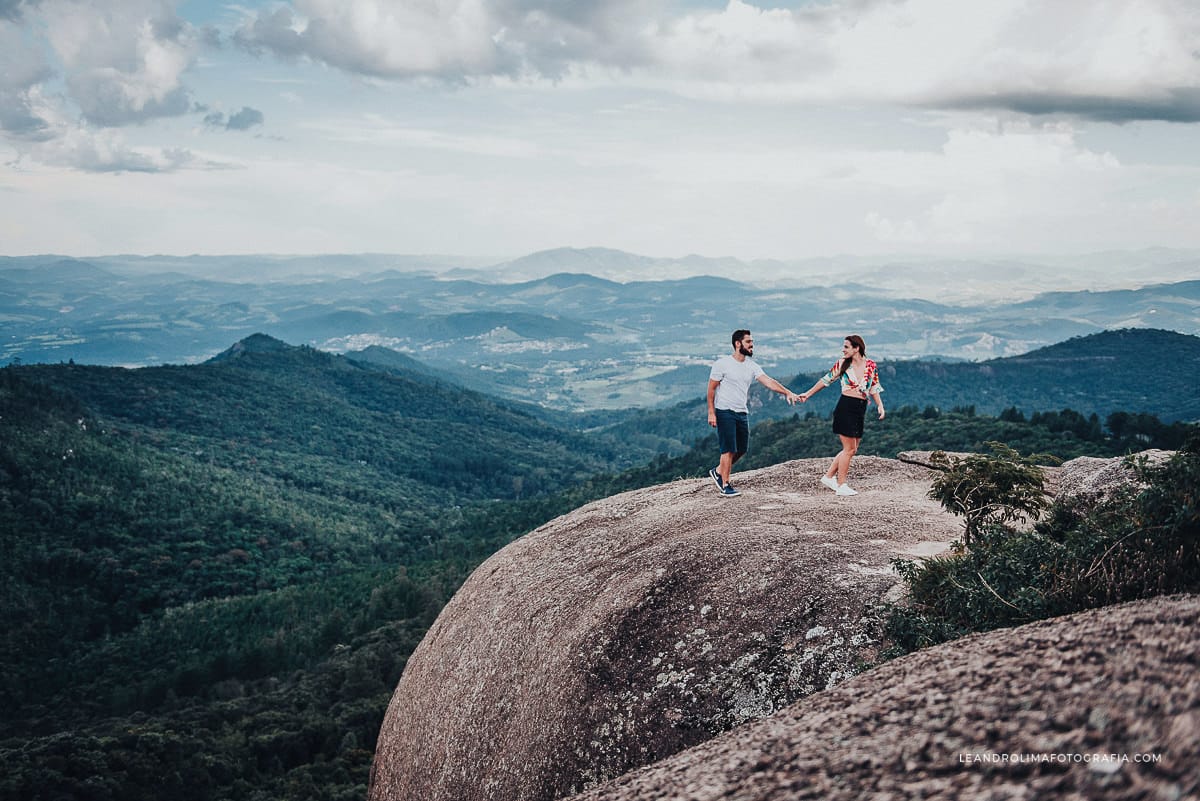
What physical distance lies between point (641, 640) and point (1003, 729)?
737 centimetres

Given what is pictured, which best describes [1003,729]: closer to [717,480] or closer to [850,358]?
[850,358]

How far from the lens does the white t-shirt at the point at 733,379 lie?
56.6 ft

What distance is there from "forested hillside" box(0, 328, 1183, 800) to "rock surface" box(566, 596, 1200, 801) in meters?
32.3

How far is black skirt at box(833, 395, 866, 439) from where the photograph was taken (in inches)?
675

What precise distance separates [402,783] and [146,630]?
287 feet

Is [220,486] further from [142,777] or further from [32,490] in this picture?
[142,777]

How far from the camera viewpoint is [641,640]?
42.6 ft

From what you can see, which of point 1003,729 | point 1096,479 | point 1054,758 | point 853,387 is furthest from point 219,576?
point 1054,758

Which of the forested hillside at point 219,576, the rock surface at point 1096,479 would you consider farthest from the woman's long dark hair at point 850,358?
the forested hillside at point 219,576

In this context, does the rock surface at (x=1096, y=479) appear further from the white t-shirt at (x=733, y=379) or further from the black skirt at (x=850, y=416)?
the white t-shirt at (x=733, y=379)

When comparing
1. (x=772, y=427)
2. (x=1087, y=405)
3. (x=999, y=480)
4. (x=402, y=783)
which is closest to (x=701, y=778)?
(x=999, y=480)

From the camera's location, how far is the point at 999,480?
13.6 meters

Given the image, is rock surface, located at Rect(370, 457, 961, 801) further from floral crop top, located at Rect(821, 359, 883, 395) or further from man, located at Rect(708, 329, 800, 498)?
floral crop top, located at Rect(821, 359, 883, 395)

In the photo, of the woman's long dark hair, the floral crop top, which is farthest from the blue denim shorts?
the woman's long dark hair
